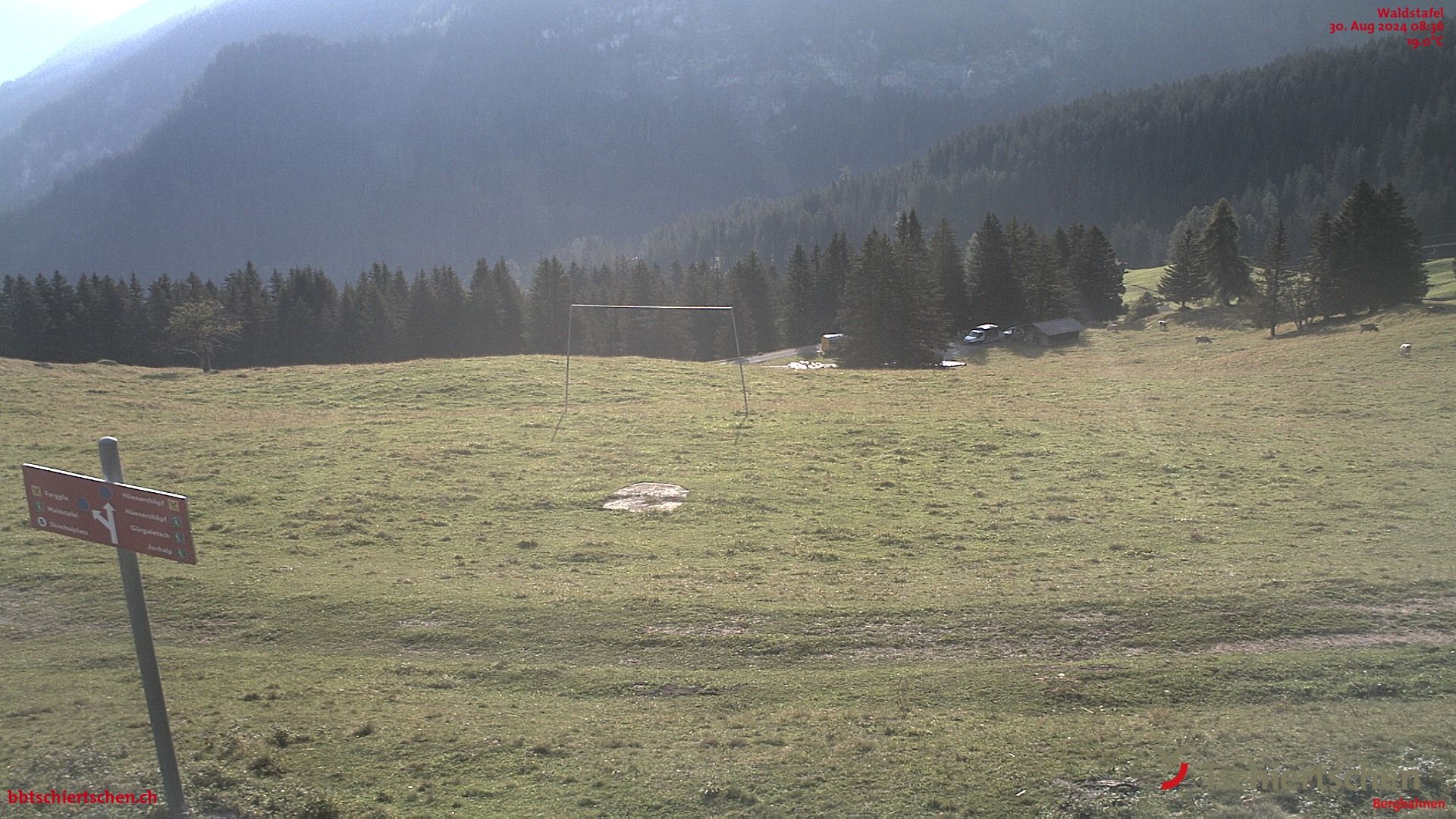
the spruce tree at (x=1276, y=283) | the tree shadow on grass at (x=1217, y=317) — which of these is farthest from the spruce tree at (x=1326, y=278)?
the tree shadow on grass at (x=1217, y=317)

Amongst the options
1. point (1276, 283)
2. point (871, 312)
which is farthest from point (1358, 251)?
point (871, 312)

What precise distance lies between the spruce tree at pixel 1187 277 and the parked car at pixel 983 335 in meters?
19.3

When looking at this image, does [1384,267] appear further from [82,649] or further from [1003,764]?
[82,649]

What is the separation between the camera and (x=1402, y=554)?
1797cm

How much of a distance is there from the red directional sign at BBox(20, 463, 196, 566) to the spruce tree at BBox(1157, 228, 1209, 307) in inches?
3684

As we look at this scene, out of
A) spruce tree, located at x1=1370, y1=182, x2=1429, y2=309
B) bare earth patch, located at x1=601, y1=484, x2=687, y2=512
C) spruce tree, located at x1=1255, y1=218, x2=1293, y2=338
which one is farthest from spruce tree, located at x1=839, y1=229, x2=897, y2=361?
bare earth patch, located at x1=601, y1=484, x2=687, y2=512

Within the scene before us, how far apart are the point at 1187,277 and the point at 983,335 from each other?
71.8ft

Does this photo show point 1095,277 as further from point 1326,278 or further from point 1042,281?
point 1326,278

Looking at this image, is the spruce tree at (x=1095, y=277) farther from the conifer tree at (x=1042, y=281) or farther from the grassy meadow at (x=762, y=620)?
the grassy meadow at (x=762, y=620)

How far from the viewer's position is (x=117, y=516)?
7.78m

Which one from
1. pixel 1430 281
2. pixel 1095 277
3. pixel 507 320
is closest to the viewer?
pixel 1430 281

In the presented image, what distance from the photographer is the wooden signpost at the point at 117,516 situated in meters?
7.67

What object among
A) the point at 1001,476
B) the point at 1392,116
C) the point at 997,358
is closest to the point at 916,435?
the point at 1001,476

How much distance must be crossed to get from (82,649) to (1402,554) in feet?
82.2
